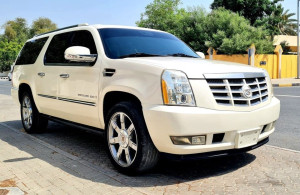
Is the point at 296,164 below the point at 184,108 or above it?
below

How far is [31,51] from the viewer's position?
21.1ft

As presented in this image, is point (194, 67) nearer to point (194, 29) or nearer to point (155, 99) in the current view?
point (155, 99)

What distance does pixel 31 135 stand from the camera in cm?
616

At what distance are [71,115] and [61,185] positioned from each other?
5.04ft

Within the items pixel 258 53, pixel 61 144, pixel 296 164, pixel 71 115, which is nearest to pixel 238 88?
pixel 296 164

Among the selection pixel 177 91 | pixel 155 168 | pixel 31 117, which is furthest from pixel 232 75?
pixel 31 117

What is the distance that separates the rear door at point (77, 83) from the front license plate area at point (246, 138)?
183cm

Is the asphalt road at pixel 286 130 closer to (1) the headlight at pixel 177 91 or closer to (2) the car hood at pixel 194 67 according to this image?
(2) the car hood at pixel 194 67

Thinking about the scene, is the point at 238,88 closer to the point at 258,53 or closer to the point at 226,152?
the point at 226,152

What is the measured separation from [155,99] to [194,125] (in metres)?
0.48

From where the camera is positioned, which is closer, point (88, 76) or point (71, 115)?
point (88, 76)

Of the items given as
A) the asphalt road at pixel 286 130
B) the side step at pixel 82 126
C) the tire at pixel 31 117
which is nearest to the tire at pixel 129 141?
the side step at pixel 82 126

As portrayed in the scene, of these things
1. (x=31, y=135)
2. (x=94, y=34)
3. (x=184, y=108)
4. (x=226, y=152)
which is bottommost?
(x=31, y=135)

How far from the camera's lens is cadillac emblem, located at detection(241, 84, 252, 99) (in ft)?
11.8
